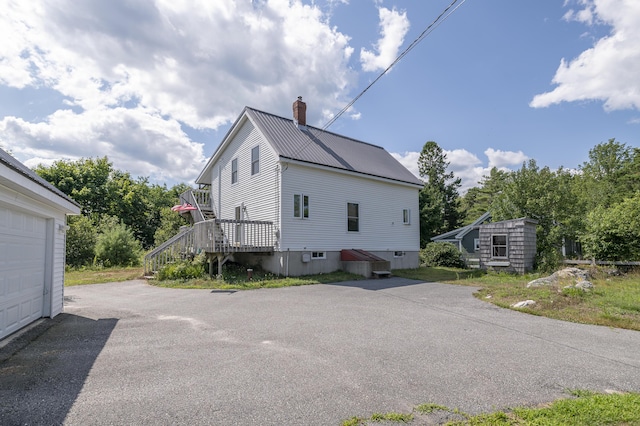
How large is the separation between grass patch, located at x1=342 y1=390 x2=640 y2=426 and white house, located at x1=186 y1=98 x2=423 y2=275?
11124 millimetres

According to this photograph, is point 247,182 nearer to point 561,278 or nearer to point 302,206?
point 302,206

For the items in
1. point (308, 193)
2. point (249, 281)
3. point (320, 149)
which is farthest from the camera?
point (320, 149)

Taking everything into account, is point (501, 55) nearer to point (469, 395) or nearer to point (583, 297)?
point (583, 297)

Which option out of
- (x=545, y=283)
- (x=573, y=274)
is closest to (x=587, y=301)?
(x=545, y=283)

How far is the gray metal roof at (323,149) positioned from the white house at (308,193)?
7 cm

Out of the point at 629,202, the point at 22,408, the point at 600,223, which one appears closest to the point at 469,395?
the point at 22,408

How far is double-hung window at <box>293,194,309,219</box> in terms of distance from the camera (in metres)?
14.6

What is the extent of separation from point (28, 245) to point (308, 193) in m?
10.2

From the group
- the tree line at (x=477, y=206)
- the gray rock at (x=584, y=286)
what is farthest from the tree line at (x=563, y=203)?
the gray rock at (x=584, y=286)

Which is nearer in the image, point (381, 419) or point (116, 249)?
point (381, 419)

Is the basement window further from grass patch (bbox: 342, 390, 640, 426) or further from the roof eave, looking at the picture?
grass patch (bbox: 342, 390, 640, 426)

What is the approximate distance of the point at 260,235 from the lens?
14258mm

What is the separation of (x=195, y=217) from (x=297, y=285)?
10096mm

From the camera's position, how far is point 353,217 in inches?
664
